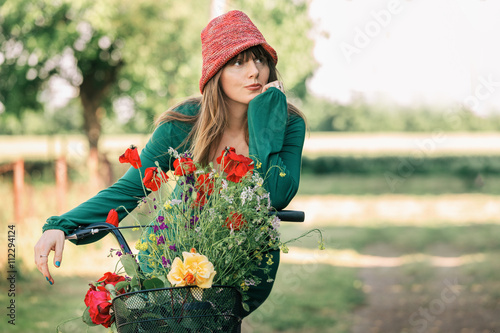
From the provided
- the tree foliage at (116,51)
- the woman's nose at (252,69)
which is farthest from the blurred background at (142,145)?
the woman's nose at (252,69)

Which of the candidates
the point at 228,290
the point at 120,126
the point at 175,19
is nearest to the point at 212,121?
the point at 228,290

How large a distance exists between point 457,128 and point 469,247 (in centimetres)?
1750

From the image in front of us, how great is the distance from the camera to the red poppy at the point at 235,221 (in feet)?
6.64

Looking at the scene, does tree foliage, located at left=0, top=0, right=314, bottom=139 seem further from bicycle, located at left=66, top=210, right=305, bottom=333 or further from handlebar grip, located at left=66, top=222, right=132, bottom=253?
bicycle, located at left=66, top=210, right=305, bottom=333

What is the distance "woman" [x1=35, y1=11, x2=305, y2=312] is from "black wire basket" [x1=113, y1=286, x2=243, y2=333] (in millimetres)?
571

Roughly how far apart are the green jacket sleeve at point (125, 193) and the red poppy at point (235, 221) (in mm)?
448

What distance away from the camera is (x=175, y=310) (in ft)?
6.20

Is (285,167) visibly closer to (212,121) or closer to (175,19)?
(212,121)

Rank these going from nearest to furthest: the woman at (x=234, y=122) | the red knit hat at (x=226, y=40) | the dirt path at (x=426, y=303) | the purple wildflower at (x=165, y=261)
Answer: the purple wildflower at (x=165, y=261), the woman at (x=234, y=122), the red knit hat at (x=226, y=40), the dirt path at (x=426, y=303)

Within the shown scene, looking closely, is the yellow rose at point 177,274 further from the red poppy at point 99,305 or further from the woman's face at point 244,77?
the woman's face at point 244,77

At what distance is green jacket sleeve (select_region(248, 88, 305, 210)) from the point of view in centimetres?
243

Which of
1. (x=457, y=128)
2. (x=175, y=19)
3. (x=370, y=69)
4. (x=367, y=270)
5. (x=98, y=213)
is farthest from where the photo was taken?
(x=457, y=128)

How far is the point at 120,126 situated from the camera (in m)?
13.3

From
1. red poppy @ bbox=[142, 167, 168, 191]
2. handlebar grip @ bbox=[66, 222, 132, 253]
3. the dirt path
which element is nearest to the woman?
handlebar grip @ bbox=[66, 222, 132, 253]
